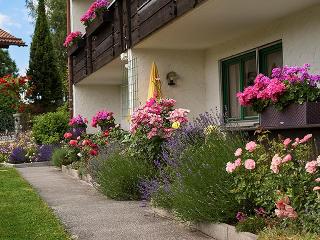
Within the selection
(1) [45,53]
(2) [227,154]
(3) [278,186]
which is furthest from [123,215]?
(1) [45,53]

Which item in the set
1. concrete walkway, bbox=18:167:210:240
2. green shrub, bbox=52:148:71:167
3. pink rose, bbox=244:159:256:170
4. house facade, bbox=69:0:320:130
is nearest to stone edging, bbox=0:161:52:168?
green shrub, bbox=52:148:71:167

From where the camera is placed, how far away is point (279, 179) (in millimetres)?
4340

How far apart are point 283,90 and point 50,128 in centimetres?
1321

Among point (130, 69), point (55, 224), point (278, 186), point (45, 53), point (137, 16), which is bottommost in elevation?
point (55, 224)

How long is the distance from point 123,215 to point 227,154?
72.6 inches

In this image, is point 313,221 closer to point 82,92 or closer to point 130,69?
point 130,69

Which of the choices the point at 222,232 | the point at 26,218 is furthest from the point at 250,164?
the point at 26,218

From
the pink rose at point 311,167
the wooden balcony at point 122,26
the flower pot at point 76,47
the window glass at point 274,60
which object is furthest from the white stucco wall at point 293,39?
the flower pot at point 76,47

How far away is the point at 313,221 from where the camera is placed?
Answer: 4.00 meters

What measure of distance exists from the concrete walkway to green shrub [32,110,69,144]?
849cm

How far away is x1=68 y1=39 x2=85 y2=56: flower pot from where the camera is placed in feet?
50.8

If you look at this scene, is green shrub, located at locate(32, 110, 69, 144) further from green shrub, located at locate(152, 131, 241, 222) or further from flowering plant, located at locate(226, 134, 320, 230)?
flowering plant, located at locate(226, 134, 320, 230)

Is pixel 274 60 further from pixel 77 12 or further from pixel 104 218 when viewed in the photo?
pixel 77 12

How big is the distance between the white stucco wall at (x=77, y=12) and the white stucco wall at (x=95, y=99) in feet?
6.72
